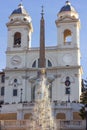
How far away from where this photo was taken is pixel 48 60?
313 feet

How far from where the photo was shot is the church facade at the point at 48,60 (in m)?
92.5

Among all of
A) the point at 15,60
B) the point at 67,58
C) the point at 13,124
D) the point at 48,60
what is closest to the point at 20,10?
the point at 15,60

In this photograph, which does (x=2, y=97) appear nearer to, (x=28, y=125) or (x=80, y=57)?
(x=80, y=57)

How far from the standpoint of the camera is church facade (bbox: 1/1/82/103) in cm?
9250

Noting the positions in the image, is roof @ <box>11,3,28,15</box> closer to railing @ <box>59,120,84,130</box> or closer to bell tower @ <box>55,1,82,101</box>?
bell tower @ <box>55,1,82,101</box>

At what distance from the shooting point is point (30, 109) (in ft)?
245

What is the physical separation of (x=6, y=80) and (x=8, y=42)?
903cm

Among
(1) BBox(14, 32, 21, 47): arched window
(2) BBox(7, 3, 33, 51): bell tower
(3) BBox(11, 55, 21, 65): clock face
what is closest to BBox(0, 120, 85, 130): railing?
(3) BBox(11, 55, 21, 65): clock face

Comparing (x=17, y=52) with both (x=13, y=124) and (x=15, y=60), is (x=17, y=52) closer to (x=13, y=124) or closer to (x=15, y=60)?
(x=15, y=60)

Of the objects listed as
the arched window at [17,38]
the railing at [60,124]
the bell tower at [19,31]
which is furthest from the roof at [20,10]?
the railing at [60,124]

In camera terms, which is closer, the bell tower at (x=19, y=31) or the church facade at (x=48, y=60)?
the church facade at (x=48, y=60)

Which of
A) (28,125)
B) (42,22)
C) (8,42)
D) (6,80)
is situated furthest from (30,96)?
(28,125)

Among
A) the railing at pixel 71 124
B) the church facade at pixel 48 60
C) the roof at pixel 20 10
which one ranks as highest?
the roof at pixel 20 10

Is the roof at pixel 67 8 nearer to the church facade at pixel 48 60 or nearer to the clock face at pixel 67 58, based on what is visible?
the church facade at pixel 48 60
